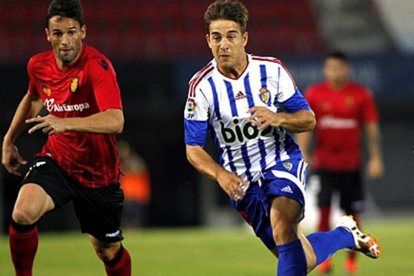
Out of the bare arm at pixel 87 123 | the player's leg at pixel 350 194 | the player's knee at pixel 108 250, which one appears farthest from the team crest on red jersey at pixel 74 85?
the player's leg at pixel 350 194

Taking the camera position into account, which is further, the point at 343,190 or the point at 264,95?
the point at 343,190

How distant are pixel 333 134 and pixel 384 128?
14.0 m

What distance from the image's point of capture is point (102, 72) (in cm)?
832

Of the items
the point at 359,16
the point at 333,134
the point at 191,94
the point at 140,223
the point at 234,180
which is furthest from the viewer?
the point at 359,16

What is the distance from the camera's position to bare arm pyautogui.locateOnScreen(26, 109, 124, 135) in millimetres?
7611

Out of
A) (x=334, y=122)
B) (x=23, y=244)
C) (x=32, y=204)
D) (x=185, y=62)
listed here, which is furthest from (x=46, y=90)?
(x=185, y=62)

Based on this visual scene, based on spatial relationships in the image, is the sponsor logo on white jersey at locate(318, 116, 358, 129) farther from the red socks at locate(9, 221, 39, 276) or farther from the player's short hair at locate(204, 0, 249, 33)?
the red socks at locate(9, 221, 39, 276)

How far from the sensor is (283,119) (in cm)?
783

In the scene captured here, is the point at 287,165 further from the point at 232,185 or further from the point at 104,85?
the point at 104,85

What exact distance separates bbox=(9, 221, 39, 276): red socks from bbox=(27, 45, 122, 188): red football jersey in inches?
22.9

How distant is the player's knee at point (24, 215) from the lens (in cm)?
812

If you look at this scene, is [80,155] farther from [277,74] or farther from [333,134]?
[333,134]

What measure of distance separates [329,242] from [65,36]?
8.42 ft

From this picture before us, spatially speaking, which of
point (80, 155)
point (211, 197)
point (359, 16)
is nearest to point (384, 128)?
point (359, 16)
